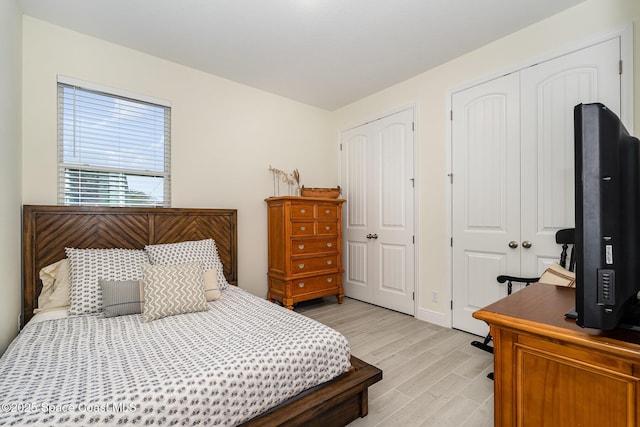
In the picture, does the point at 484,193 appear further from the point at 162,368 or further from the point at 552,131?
the point at 162,368

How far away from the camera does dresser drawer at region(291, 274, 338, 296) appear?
11.2 feet

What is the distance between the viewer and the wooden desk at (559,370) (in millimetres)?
792

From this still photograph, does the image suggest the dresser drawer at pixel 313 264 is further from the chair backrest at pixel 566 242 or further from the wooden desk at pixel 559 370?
the wooden desk at pixel 559 370

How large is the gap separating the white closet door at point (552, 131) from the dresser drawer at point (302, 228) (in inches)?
84.2

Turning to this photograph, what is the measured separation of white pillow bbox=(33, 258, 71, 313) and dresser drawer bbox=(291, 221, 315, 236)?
201cm

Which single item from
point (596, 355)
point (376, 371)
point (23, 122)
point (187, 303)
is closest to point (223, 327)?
point (187, 303)

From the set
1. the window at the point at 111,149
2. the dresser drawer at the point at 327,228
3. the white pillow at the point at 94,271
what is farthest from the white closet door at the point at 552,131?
the window at the point at 111,149

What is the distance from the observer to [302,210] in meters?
3.47

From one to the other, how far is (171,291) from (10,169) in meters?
1.30

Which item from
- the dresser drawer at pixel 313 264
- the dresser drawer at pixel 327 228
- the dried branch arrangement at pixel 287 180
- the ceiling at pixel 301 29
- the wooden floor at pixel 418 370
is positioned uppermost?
the ceiling at pixel 301 29

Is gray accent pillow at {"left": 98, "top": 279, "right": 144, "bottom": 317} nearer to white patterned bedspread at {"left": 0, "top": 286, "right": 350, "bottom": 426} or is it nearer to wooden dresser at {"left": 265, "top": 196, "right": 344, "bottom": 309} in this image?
white patterned bedspread at {"left": 0, "top": 286, "right": 350, "bottom": 426}

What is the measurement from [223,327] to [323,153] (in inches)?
120

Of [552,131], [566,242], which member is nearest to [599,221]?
[566,242]

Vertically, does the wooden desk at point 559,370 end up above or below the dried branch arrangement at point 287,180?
below
